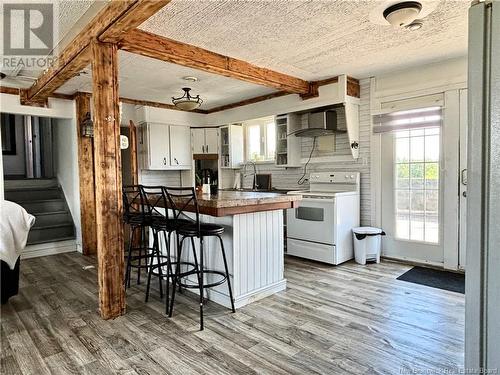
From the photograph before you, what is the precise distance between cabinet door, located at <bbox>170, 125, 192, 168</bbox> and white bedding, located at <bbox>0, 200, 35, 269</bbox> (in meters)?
3.19

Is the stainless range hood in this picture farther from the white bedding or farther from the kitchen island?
the white bedding

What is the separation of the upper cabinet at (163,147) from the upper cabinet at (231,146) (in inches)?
27.1

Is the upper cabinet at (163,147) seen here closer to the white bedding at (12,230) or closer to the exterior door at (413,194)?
the white bedding at (12,230)

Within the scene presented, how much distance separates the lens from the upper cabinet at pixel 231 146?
6.15 meters

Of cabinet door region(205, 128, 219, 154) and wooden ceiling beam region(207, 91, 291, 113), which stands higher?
wooden ceiling beam region(207, 91, 291, 113)

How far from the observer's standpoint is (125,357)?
84.9 inches

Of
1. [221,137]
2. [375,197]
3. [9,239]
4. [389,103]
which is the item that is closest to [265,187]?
[221,137]

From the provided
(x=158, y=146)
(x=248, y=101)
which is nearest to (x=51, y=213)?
(x=158, y=146)

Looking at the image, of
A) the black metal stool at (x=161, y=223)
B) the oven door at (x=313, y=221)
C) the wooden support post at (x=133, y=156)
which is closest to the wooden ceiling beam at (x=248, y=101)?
the wooden support post at (x=133, y=156)

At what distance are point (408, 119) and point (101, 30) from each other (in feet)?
12.2

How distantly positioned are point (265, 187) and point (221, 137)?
142 centimetres

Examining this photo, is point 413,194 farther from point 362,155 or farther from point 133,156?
point 133,156

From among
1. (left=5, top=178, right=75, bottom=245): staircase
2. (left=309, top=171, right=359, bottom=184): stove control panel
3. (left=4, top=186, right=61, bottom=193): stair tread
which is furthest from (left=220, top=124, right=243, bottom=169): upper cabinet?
(left=4, top=186, right=61, bottom=193): stair tread

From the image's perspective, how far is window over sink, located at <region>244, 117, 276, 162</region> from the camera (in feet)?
19.4
